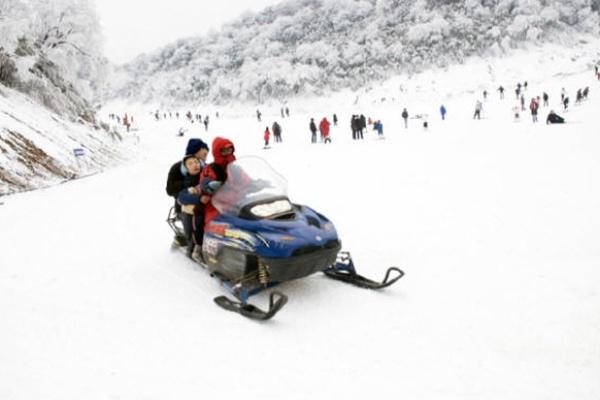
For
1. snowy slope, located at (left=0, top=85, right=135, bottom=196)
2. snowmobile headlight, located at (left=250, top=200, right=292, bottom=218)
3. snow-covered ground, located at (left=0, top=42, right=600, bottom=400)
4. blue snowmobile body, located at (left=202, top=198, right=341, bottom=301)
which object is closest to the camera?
snow-covered ground, located at (left=0, top=42, right=600, bottom=400)

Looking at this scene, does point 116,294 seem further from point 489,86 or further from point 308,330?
point 489,86

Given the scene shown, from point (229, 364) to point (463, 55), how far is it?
67298mm

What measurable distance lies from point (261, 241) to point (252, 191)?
28.8 inches

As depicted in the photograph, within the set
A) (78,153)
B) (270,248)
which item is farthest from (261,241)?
(78,153)

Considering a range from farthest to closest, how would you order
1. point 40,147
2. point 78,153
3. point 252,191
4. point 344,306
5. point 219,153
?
point 78,153
point 40,147
point 219,153
point 252,191
point 344,306

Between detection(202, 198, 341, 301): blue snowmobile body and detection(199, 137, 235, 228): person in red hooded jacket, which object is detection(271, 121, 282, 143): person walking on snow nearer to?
detection(199, 137, 235, 228): person in red hooded jacket

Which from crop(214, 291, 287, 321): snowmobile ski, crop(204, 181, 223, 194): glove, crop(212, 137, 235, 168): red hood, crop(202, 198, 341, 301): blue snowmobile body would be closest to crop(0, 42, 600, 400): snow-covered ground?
crop(214, 291, 287, 321): snowmobile ski

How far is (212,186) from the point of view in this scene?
17.2ft

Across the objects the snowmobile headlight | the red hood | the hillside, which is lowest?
the snowmobile headlight

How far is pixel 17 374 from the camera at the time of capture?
3.40 meters

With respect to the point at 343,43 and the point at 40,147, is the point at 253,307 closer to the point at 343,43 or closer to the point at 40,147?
the point at 40,147

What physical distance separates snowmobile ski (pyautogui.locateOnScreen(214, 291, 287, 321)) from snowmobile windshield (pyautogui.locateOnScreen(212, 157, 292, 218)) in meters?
0.92

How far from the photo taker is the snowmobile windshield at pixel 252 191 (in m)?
4.91

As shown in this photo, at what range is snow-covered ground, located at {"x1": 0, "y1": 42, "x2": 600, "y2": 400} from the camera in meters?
3.41
